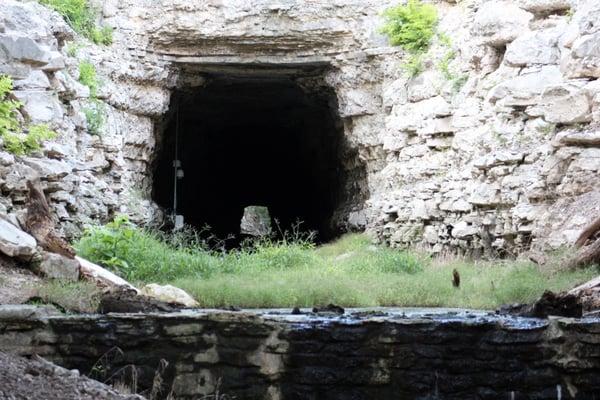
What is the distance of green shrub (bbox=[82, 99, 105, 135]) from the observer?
18.0 meters

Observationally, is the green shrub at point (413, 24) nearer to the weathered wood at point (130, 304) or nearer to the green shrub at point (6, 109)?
the green shrub at point (6, 109)

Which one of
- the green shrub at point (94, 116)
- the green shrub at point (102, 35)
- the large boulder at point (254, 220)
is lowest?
the large boulder at point (254, 220)

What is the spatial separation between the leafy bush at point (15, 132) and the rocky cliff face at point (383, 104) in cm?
23

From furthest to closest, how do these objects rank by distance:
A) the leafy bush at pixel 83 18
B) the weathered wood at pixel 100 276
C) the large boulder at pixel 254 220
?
1. the large boulder at pixel 254 220
2. the leafy bush at pixel 83 18
3. the weathered wood at pixel 100 276

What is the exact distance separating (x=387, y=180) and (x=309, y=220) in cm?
1039

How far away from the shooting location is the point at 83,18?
19.9 metres

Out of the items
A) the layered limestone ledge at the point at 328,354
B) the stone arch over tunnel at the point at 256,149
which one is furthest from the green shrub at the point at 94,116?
the layered limestone ledge at the point at 328,354

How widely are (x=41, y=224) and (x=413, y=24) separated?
10047 millimetres

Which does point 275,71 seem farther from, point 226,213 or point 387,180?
point 226,213

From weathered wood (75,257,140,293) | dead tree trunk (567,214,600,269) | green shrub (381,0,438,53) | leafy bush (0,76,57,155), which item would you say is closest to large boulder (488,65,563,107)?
dead tree trunk (567,214,600,269)

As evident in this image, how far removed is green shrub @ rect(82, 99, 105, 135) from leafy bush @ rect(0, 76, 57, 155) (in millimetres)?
3355

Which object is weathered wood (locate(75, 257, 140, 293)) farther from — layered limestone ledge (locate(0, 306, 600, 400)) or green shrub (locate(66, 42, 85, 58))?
green shrub (locate(66, 42, 85, 58))

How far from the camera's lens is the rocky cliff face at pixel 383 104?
14312mm

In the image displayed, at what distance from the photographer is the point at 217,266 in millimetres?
15031
